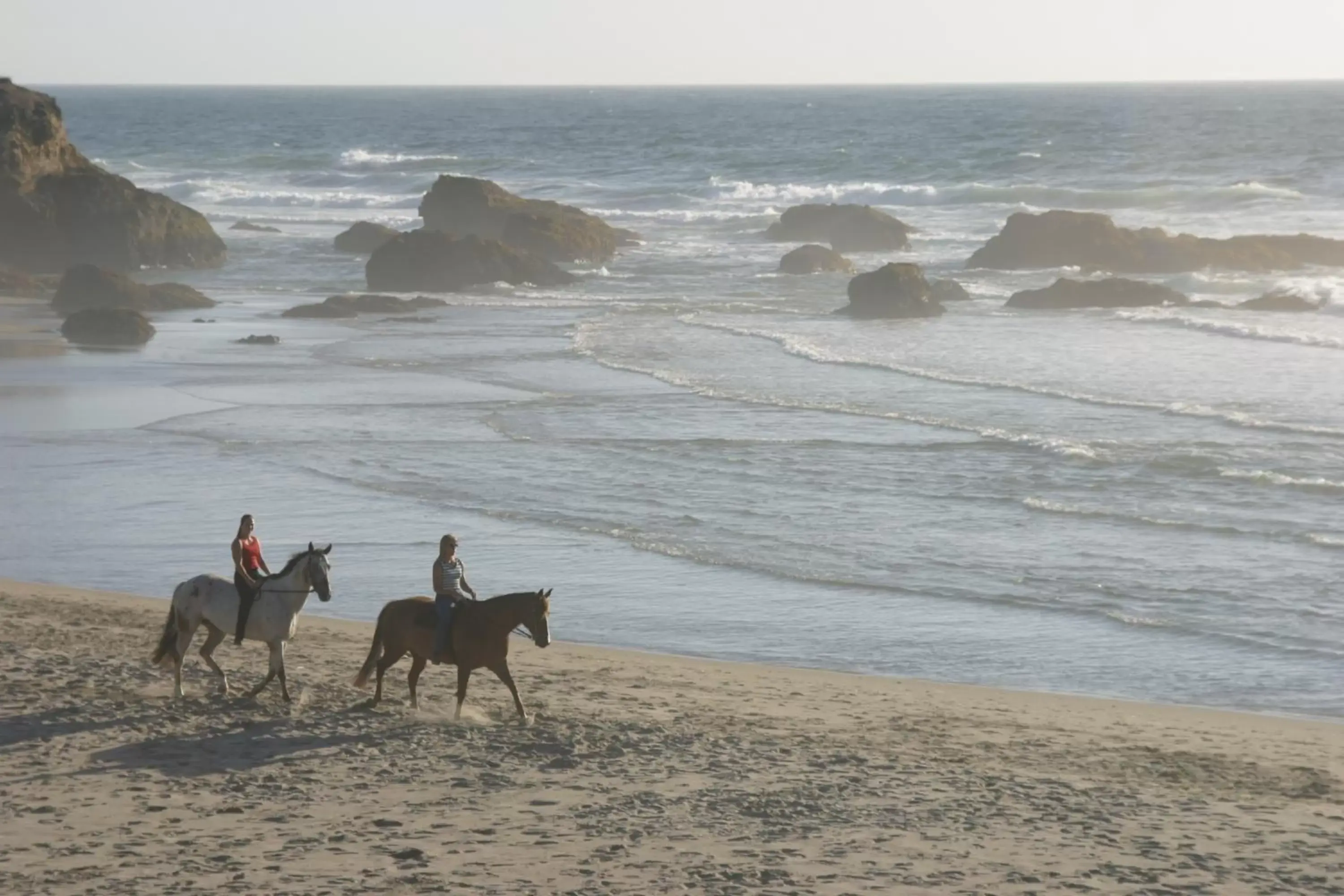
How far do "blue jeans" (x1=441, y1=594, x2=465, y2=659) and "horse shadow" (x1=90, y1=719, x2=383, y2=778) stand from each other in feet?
2.72

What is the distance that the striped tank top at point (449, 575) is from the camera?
12.1 metres

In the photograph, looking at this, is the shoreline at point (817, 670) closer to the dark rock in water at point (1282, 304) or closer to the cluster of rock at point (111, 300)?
the cluster of rock at point (111, 300)

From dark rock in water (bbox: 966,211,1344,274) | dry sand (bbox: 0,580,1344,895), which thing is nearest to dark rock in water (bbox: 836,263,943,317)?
dark rock in water (bbox: 966,211,1344,274)

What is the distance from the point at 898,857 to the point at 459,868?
248 cm

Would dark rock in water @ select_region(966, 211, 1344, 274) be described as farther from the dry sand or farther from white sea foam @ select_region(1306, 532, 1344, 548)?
the dry sand

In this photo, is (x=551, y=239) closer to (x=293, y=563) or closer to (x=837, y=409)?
(x=837, y=409)

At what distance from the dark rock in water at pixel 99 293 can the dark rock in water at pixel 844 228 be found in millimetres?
25170

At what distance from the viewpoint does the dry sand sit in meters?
9.05

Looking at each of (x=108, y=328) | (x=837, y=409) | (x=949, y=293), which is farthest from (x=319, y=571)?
(x=949, y=293)

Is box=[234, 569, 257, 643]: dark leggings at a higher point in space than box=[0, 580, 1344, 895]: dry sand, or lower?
higher

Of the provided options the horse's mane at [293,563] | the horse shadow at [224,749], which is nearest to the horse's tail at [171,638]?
the horse's mane at [293,563]

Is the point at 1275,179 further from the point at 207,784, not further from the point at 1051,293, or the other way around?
the point at 207,784

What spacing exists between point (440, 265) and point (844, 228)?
18.5 meters

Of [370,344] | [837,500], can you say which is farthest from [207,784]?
[370,344]
